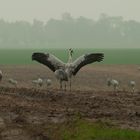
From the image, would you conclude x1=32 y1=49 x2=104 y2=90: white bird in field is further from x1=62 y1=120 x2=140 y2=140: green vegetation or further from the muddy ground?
x1=62 y1=120 x2=140 y2=140: green vegetation

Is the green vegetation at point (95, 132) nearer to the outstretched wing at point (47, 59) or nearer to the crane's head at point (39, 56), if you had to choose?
the crane's head at point (39, 56)

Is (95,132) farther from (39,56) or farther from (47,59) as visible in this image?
(47,59)

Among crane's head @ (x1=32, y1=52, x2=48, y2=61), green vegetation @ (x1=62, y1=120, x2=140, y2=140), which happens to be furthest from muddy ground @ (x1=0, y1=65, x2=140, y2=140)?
crane's head @ (x1=32, y1=52, x2=48, y2=61)

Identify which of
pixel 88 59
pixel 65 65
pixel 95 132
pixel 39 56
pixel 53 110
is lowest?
pixel 95 132

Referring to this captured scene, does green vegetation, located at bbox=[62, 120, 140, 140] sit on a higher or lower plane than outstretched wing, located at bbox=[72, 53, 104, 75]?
lower

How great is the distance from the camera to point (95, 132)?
44.7 feet

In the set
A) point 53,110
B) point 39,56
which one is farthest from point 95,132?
point 39,56

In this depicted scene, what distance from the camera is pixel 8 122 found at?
1488 cm

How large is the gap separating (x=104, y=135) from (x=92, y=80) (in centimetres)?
2342

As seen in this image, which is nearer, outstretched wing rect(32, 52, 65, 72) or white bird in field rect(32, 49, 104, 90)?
outstretched wing rect(32, 52, 65, 72)

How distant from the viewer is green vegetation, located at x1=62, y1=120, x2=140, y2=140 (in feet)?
43.4

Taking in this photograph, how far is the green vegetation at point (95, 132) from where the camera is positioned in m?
13.2

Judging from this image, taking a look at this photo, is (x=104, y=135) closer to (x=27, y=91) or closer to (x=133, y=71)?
(x=27, y=91)

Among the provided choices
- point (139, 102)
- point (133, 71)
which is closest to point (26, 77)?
point (133, 71)
